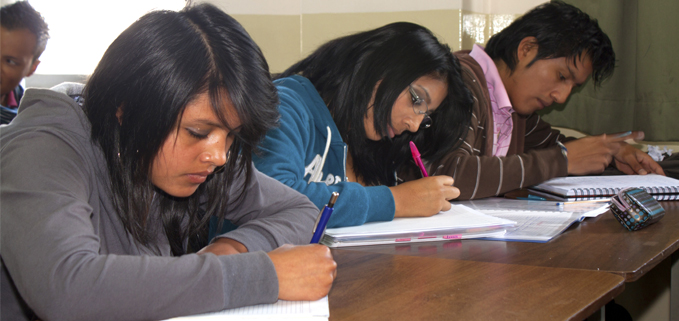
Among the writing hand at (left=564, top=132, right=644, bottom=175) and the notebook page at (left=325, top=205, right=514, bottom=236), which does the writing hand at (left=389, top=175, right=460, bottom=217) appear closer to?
the notebook page at (left=325, top=205, right=514, bottom=236)

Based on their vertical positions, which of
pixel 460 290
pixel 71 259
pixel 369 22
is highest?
pixel 369 22

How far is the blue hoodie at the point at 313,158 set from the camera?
3.65 feet

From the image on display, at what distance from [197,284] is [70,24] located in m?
2.15

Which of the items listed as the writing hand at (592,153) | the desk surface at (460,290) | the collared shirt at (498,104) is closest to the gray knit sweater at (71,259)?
the desk surface at (460,290)

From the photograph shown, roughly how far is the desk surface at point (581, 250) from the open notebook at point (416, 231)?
2cm

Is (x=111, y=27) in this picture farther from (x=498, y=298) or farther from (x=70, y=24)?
(x=498, y=298)

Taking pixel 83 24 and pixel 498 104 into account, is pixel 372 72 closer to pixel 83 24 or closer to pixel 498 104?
pixel 498 104

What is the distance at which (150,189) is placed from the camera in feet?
2.83

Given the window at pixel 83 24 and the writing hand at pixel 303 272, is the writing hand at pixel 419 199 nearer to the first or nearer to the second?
the writing hand at pixel 303 272

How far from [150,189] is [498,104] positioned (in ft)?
4.84

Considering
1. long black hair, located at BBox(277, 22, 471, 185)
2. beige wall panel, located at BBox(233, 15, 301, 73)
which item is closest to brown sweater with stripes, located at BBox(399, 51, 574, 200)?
long black hair, located at BBox(277, 22, 471, 185)

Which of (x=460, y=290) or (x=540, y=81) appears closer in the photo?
(x=460, y=290)

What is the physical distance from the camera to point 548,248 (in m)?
0.97

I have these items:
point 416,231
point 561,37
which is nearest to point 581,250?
point 416,231
